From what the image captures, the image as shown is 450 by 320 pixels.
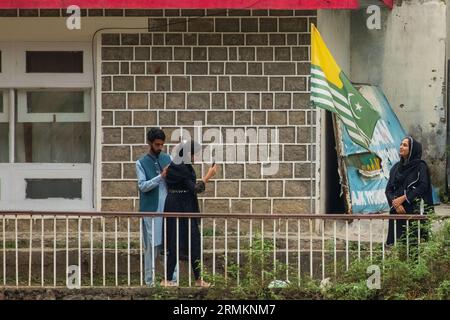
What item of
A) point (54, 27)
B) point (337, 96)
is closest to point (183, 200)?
point (337, 96)

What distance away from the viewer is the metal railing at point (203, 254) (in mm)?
12070

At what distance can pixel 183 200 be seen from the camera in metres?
13.0

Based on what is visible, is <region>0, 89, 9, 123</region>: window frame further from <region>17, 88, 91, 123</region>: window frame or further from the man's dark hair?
the man's dark hair

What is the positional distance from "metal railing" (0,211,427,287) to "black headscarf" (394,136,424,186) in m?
0.62

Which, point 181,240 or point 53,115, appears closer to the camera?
point 181,240

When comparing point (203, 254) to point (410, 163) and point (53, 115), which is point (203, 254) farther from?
point (53, 115)

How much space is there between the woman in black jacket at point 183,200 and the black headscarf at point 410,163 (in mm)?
1962

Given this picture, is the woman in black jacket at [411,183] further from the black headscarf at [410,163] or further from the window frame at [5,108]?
the window frame at [5,108]

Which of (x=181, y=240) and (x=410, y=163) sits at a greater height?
(x=410, y=163)

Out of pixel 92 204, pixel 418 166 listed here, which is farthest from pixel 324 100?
pixel 92 204

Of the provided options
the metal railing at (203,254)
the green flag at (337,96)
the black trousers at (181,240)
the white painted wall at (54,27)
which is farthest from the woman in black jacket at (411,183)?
the white painted wall at (54,27)

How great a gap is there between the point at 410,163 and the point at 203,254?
2.29m

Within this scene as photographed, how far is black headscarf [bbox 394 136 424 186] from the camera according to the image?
1342cm

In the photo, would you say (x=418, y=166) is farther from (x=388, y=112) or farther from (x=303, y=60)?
(x=388, y=112)
